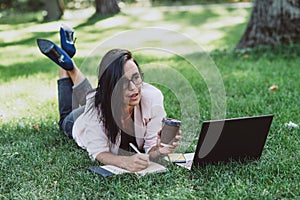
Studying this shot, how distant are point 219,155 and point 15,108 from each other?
2197 mm

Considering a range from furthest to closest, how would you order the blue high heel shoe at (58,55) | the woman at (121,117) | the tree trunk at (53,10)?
the tree trunk at (53,10), the blue high heel shoe at (58,55), the woman at (121,117)

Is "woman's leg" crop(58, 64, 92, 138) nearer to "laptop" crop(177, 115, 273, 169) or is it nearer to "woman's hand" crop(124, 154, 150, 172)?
"woman's hand" crop(124, 154, 150, 172)

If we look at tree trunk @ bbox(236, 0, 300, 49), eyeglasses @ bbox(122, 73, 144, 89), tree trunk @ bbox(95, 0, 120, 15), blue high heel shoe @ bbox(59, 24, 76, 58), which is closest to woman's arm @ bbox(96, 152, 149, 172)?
eyeglasses @ bbox(122, 73, 144, 89)

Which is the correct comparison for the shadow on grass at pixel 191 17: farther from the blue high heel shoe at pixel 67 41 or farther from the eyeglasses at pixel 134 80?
the eyeglasses at pixel 134 80

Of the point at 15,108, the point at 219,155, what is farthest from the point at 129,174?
Result: the point at 15,108

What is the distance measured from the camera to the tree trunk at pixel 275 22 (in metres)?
6.19

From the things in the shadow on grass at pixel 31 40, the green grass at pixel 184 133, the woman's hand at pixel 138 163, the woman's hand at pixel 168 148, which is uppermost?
the woman's hand at pixel 168 148

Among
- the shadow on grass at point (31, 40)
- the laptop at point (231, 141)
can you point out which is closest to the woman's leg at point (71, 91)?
the laptop at point (231, 141)

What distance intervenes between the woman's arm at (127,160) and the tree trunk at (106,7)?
10903 mm

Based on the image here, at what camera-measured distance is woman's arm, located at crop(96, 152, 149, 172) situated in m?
2.56

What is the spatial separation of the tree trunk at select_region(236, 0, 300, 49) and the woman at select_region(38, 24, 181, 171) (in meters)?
3.87

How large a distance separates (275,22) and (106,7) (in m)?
7.63

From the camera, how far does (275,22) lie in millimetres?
6277

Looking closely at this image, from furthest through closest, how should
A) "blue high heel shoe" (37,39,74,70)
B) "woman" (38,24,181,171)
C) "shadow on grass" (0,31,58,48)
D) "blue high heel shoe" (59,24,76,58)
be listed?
"shadow on grass" (0,31,58,48) < "blue high heel shoe" (59,24,76,58) < "blue high heel shoe" (37,39,74,70) < "woman" (38,24,181,171)
